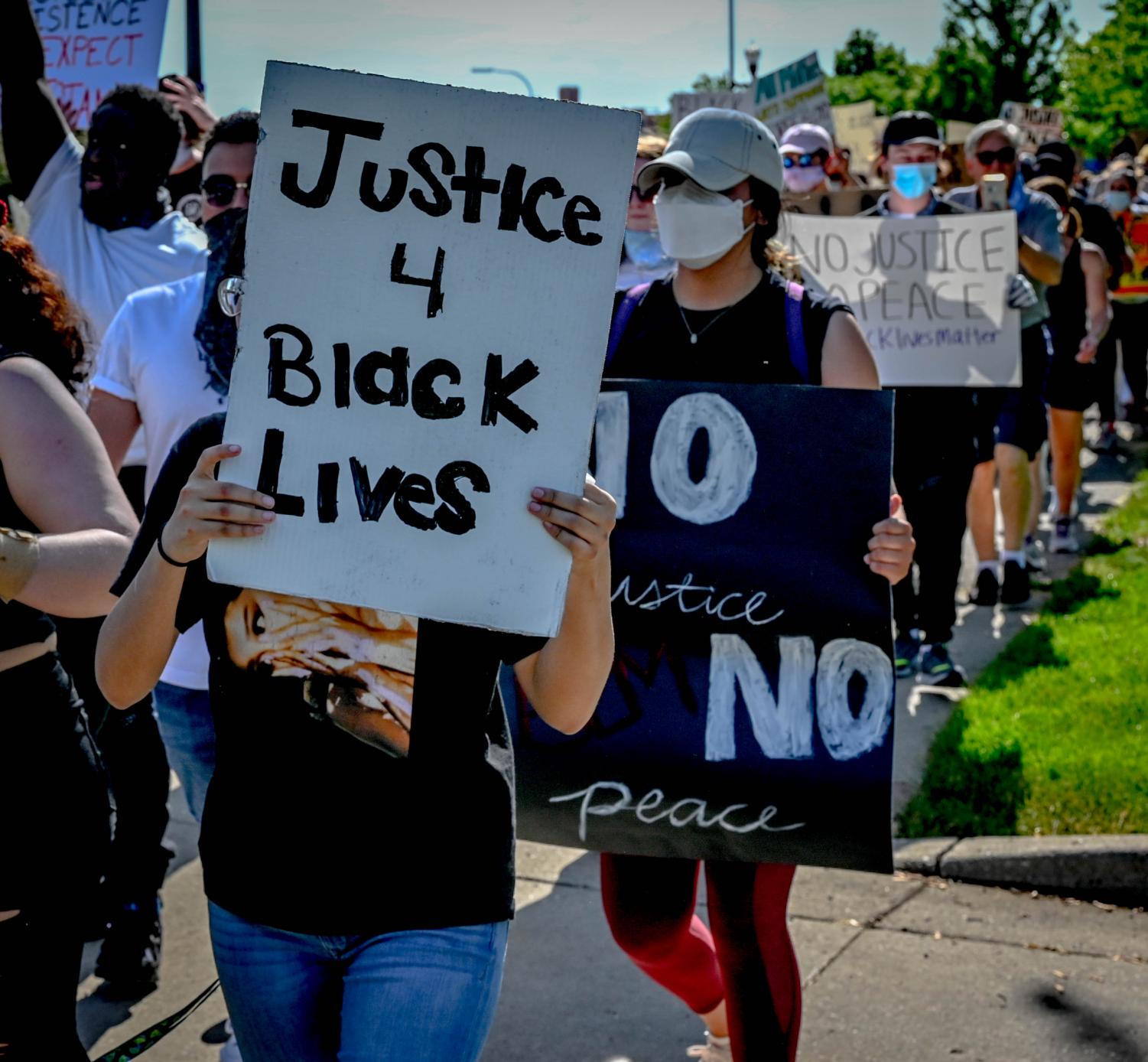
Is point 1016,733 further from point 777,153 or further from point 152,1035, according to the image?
point 152,1035

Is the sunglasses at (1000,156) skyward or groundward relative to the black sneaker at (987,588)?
skyward

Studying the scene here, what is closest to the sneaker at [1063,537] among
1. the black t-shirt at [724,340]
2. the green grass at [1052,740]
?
the green grass at [1052,740]

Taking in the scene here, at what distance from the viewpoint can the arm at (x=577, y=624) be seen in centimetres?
194

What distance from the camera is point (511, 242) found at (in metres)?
1.95

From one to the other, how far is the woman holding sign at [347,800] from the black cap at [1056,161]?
26.7ft

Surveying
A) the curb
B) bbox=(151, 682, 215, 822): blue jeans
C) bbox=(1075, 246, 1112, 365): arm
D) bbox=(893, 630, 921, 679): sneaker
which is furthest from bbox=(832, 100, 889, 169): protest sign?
bbox=(151, 682, 215, 822): blue jeans

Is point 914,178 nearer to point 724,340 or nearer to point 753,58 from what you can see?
point 724,340

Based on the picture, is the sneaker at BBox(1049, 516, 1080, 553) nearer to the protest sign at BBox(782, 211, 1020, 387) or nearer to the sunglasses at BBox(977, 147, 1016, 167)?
the sunglasses at BBox(977, 147, 1016, 167)

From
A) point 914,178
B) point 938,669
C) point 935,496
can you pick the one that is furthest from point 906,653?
point 914,178

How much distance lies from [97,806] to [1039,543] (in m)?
7.33

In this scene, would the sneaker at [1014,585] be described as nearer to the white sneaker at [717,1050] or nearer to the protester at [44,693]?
the white sneaker at [717,1050]

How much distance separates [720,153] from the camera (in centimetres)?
323

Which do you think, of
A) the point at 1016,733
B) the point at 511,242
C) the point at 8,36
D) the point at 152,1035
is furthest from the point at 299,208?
the point at 1016,733

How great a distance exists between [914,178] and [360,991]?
5541 mm
